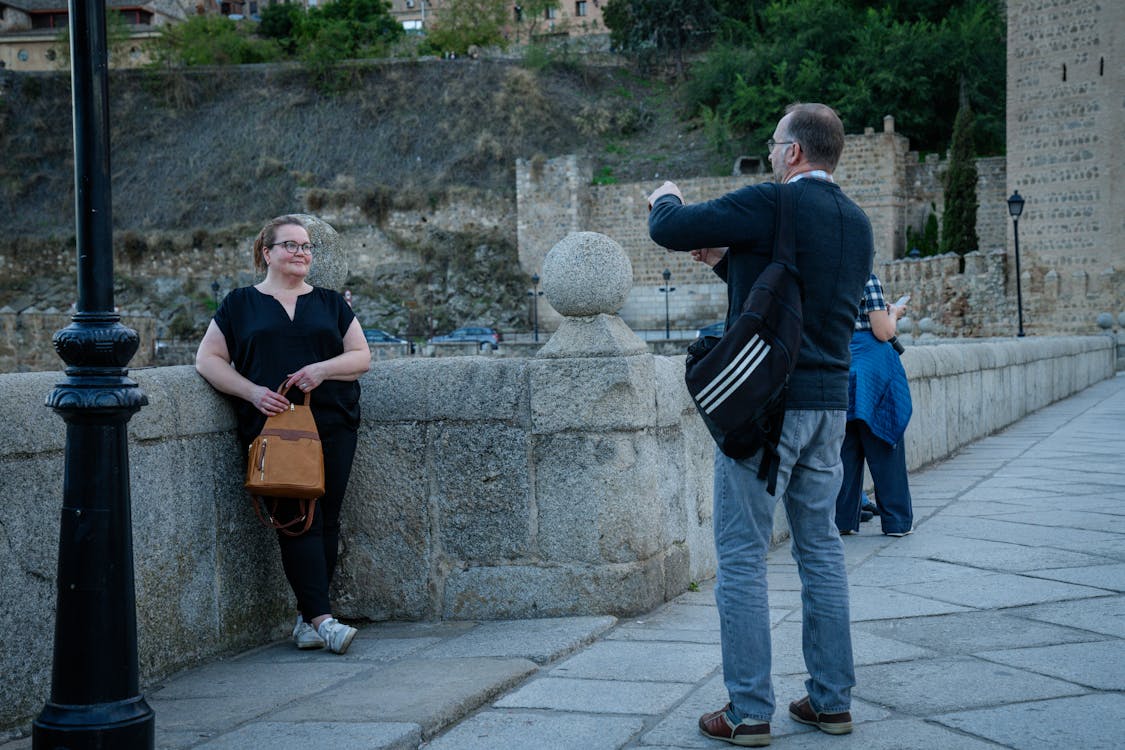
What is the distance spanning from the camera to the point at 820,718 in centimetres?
318

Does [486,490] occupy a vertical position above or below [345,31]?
below

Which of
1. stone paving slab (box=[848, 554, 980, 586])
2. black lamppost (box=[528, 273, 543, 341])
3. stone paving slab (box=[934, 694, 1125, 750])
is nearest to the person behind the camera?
stone paving slab (box=[934, 694, 1125, 750])

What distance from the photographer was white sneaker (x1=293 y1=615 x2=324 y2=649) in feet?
14.0

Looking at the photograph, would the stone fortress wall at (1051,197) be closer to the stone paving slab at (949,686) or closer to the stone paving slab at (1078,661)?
the stone paving slab at (1078,661)

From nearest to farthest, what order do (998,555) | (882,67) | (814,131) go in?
(814,131)
(998,555)
(882,67)

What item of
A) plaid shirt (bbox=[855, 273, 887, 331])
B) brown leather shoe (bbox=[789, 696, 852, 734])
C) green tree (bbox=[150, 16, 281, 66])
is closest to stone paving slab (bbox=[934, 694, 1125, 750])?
brown leather shoe (bbox=[789, 696, 852, 734])

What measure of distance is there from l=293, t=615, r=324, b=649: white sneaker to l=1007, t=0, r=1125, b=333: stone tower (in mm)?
32347

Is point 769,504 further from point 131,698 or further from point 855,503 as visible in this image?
point 855,503

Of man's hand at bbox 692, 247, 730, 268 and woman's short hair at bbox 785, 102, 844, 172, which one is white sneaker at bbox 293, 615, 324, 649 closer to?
man's hand at bbox 692, 247, 730, 268

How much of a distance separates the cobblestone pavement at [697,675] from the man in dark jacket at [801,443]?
0.58 ft

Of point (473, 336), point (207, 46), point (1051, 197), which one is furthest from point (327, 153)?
point (1051, 197)

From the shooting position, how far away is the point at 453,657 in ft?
13.2

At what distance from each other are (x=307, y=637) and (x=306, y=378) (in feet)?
3.07

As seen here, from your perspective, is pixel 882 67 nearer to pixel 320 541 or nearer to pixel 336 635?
pixel 320 541
